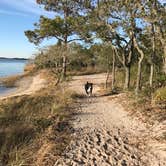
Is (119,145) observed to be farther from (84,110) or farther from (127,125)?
(84,110)

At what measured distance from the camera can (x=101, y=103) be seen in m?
18.0

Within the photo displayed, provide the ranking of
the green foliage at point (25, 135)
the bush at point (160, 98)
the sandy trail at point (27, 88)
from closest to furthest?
the green foliage at point (25, 135) → the bush at point (160, 98) → the sandy trail at point (27, 88)

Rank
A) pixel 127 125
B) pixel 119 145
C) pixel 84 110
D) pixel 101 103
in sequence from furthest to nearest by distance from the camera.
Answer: pixel 101 103
pixel 84 110
pixel 127 125
pixel 119 145

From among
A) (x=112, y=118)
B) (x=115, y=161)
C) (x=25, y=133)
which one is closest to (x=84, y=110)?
(x=112, y=118)

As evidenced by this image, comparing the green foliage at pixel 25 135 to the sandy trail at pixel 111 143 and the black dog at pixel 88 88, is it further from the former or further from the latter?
the black dog at pixel 88 88

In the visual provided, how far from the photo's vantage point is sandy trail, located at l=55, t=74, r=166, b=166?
8.30m

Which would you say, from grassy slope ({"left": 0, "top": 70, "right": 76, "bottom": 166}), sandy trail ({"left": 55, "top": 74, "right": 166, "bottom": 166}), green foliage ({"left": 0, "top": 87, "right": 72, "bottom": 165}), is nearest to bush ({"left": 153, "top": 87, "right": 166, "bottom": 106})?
sandy trail ({"left": 55, "top": 74, "right": 166, "bottom": 166})

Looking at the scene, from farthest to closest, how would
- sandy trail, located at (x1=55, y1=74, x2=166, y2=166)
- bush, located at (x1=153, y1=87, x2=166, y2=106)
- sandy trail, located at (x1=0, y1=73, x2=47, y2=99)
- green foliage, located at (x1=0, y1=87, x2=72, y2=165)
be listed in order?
sandy trail, located at (x1=0, y1=73, x2=47, y2=99)
bush, located at (x1=153, y1=87, x2=166, y2=106)
green foliage, located at (x1=0, y1=87, x2=72, y2=165)
sandy trail, located at (x1=55, y1=74, x2=166, y2=166)

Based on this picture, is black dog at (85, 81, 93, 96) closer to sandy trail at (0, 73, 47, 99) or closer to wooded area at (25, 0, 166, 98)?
wooded area at (25, 0, 166, 98)

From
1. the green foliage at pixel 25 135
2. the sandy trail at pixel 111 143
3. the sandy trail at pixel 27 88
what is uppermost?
the green foliage at pixel 25 135

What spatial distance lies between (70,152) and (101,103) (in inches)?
362

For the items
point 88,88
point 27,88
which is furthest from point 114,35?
point 27,88

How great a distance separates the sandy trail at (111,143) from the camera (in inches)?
327

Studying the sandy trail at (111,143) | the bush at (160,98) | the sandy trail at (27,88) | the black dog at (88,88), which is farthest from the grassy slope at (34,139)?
the sandy trail at (27,88)
